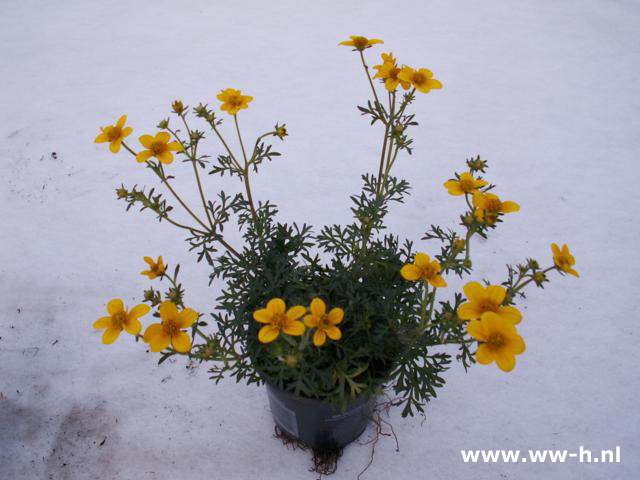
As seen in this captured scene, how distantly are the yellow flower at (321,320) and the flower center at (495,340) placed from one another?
30 centimetres

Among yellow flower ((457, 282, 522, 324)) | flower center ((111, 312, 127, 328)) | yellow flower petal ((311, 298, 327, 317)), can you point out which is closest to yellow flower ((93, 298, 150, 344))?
flower center ((111, 312, 127, 328))

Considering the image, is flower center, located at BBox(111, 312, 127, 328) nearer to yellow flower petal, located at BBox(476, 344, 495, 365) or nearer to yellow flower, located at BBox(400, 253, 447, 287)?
yellow flower, located at BBox(400, 253, 447, 287)

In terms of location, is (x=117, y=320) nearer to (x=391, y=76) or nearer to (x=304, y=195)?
(x=391, y=76)

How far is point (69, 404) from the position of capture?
1.76 m

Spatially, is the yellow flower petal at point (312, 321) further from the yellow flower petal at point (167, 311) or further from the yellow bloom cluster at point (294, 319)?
the yellow flower petal at point (167, 311)

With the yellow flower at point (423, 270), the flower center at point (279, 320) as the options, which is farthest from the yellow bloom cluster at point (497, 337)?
the flower center at point (279, 320)

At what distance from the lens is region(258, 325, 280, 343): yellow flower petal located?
0.91 m

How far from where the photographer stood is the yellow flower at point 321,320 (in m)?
0.93

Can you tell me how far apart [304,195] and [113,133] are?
1516 mm

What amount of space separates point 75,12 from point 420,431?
15.7 feet

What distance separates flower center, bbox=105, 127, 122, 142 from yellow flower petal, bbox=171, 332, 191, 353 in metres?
0.53

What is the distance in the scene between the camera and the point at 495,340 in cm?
87

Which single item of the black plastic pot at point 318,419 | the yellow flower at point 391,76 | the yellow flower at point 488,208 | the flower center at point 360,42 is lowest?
the black plastic pot at point 318,419

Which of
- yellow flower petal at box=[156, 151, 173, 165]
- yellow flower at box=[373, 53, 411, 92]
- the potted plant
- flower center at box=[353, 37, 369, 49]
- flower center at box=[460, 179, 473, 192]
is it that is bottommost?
the potted plant
